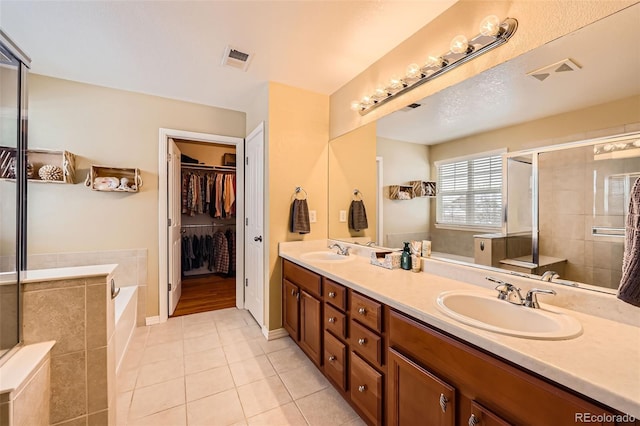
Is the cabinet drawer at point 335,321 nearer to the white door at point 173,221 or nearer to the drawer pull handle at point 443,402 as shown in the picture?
the drawer pull handle at point 443,402

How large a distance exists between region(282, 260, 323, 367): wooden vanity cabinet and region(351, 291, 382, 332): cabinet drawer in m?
0.40

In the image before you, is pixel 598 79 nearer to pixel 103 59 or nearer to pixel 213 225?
pixel 103 59

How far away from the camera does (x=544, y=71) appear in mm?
1200

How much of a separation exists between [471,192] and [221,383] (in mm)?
2151

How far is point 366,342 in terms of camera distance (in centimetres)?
140

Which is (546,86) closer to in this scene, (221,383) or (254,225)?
(254,225)

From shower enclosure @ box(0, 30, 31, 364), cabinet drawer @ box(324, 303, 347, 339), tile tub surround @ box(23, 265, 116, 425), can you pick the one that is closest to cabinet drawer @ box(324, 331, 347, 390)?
cabinet drawer @ box(324, 303, 347, 339)

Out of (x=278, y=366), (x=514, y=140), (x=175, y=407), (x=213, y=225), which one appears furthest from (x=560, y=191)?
(x=213, y=225)

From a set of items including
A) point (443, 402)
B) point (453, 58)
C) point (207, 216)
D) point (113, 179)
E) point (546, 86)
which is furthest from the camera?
point (207, 216)

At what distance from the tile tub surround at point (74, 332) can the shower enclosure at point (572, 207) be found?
198cm

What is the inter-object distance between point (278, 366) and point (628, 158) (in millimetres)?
2346

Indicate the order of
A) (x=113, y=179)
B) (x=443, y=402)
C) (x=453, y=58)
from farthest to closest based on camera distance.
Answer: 1. (x=113, y=179)
2. (x=453, y=58)
3. (x=443, y=402)

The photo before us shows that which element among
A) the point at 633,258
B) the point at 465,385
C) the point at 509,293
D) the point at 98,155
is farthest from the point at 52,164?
the point at 633,258

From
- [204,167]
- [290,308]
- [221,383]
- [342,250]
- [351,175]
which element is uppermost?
[204,167]
